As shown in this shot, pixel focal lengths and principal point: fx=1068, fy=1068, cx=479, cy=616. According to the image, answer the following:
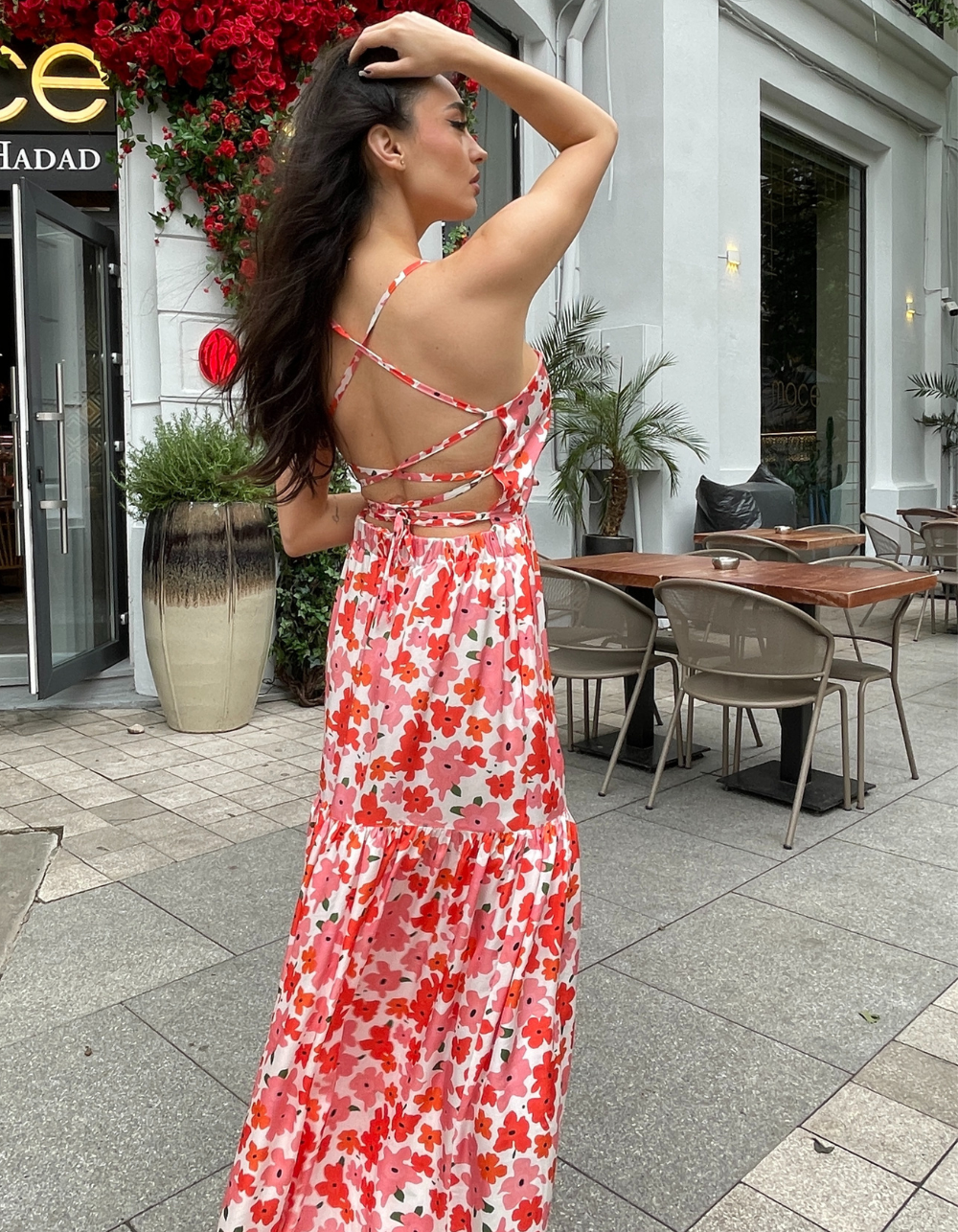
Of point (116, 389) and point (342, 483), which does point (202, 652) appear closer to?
point (342, 483)

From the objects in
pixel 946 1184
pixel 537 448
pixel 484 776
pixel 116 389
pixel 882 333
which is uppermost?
pixel 882 333

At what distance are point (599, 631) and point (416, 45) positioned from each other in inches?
125

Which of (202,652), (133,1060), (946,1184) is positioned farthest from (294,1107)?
(202,652)

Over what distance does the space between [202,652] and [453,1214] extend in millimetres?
3957

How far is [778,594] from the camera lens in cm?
376

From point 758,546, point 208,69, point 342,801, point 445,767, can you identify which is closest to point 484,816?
point 445,767

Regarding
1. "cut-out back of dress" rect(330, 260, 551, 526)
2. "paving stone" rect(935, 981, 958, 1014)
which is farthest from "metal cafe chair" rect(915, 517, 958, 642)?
"cut-out back of dress" rect(330, 260, 551, 526)

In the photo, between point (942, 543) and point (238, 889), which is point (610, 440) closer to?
point (942, 543)

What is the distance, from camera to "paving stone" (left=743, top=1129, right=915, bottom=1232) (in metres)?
1.77

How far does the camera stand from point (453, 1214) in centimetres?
137

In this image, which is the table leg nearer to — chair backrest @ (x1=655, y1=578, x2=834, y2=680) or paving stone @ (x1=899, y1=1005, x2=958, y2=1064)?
chair backrest @ (x1=655, y1=578, x2=834, y2=680)

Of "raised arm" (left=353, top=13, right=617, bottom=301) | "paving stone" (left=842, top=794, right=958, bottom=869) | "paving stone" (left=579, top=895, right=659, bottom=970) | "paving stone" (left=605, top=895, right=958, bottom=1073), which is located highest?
"raised arm" (left=353, top=13, right=617, bottom=301)

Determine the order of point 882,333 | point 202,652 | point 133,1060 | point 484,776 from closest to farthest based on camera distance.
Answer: point 484,776
point 133,1060
point 202,652
point 882,333

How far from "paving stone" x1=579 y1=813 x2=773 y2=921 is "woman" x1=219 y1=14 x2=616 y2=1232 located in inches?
66.7
